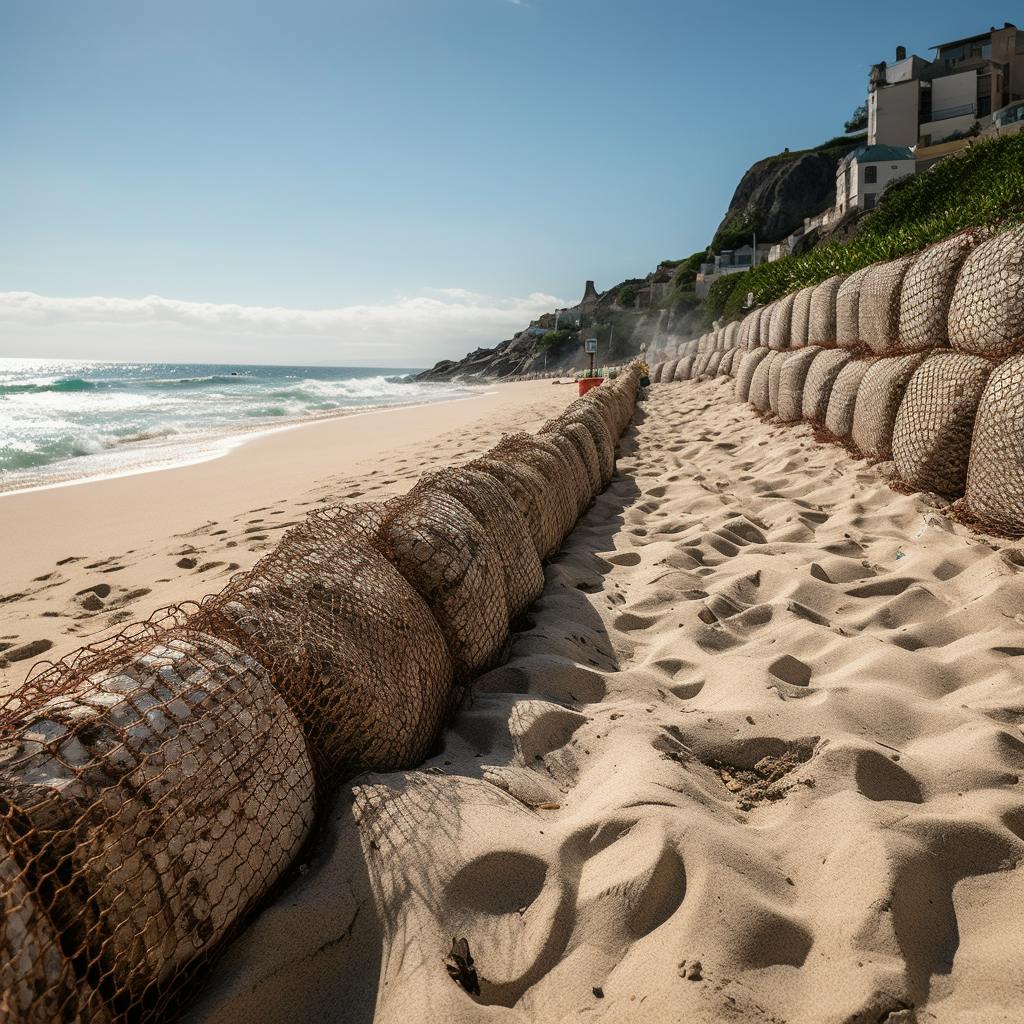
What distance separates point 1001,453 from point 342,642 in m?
3.52

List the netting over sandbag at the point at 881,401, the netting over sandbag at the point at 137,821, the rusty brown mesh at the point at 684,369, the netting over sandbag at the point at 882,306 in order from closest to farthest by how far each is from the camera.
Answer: the netting over sandbag at the point at 137,821, the netting over sandbag at the point at 881,401, the netting over sandbag at the point at 882,306, the rusty brown mesh at the point at 684,369

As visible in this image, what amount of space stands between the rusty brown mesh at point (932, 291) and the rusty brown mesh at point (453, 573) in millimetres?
4036

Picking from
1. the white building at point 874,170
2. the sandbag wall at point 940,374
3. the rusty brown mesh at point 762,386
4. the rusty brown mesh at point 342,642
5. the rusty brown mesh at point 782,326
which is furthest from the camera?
the white building at point 874,170

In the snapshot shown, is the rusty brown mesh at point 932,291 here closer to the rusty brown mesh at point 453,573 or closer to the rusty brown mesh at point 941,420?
the rusty brown mesh at point 941,420

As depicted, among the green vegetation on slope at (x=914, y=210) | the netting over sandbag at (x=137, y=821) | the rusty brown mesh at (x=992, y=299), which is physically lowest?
the netting over sandbag at (x=137, y=821)

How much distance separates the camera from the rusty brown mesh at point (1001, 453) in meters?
3.51

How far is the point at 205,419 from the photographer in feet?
59.2

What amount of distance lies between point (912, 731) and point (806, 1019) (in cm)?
121

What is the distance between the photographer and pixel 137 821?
131 centimetres

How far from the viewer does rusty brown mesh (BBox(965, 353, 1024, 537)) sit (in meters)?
3.51

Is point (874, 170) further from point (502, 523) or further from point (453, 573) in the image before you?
point (453, 573)

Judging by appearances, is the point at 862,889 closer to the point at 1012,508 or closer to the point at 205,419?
the point at 1012,508

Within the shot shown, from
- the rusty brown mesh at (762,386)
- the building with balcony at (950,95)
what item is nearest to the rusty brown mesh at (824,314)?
the rusty brown mesh at (762,386)

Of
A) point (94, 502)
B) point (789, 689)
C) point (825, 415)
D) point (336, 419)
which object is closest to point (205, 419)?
point (336, 419)
